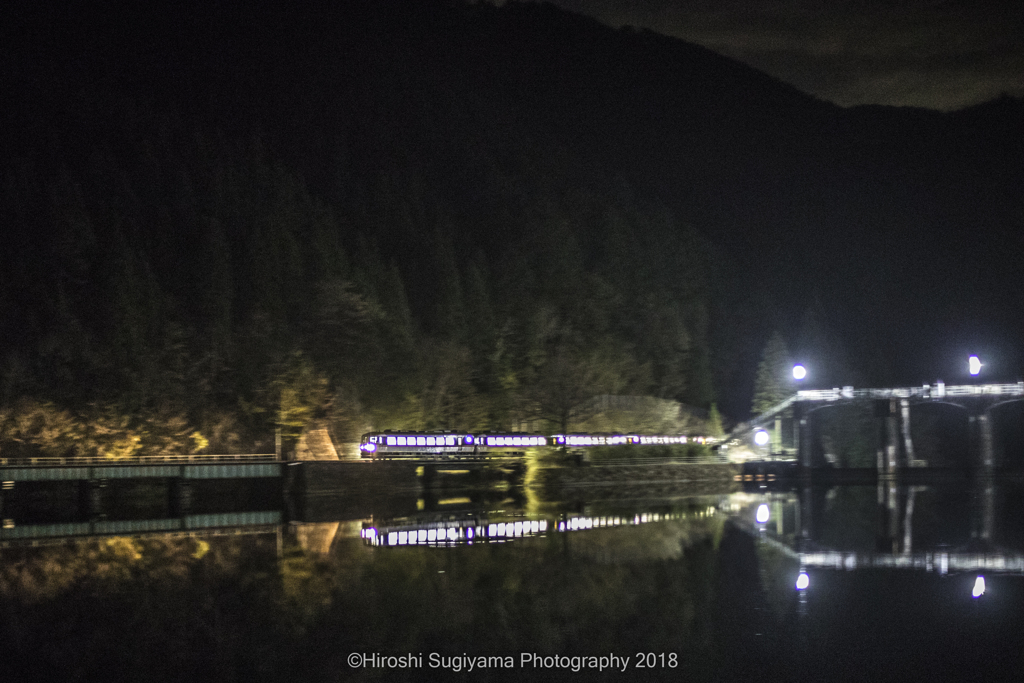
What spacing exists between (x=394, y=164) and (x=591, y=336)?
32.4 meters

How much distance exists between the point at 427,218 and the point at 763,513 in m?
62.7

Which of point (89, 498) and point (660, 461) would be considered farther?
point (660, 461)

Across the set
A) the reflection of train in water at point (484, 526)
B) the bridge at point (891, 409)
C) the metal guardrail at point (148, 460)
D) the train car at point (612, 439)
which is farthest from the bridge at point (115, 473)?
the bridge at point (891, 409)

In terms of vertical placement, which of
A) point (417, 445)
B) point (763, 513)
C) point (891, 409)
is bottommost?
point (763, 513)

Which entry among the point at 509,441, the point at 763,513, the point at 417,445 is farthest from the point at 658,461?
the point at 763,513

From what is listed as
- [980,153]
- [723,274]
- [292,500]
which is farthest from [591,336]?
[980,153]

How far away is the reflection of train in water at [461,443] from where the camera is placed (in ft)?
230

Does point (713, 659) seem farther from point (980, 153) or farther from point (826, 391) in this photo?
point (980, 153)

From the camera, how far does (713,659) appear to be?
21031mm

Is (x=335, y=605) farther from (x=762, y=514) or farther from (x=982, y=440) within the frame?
(x=982, y=440)

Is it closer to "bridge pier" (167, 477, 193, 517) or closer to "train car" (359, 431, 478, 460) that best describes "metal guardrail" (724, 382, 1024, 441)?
"train car" (359, 431, 478, 460)

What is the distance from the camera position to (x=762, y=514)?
5100cm

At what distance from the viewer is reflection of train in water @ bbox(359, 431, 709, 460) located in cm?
7025

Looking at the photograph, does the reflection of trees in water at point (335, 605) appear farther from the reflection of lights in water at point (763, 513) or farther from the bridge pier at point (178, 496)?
the bridge pier at point (178, 496)
